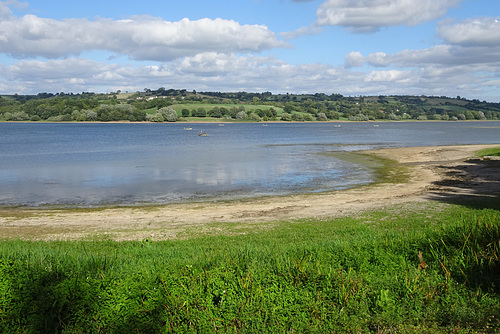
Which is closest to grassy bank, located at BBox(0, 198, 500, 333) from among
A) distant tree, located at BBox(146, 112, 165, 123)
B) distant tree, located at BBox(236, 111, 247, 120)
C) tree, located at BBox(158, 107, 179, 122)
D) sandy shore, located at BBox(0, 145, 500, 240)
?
sandy shore, located at BBox(0, 145, 500, 240)

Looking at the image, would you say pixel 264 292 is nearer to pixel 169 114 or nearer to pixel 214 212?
pixel 214 212

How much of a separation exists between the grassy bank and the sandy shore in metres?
Answer: 7.28

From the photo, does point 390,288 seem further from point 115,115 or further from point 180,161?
point 115,115

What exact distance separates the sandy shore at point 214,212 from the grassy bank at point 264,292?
287 inches

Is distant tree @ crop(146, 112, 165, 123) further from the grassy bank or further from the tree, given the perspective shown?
the grassy bank

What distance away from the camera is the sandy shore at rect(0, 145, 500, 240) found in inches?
634

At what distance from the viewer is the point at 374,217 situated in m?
16.5

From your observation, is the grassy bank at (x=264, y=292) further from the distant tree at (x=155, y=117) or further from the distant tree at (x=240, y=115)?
Answer: the distant tree at (x=240, y=115)

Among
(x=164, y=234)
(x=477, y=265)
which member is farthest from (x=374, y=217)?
(x=477, y=265)

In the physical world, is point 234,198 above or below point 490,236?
below

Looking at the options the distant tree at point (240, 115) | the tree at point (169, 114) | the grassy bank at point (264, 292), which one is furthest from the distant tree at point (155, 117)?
the grassy bank at point (264, 292)

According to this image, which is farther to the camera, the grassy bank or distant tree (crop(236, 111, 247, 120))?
distant tree (crop(236, 111, 247, 120))

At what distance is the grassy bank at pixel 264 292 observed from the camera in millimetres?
6297

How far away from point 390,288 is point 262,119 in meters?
191
